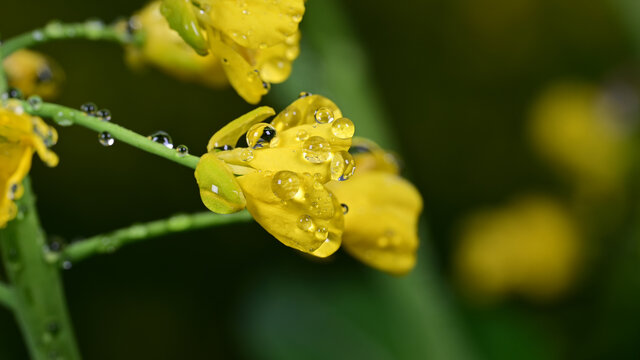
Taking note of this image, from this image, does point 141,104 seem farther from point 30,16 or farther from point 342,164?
point 342,164

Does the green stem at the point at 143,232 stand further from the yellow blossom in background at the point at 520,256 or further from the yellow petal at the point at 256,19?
the yellow blossom in background at the point at 520,256

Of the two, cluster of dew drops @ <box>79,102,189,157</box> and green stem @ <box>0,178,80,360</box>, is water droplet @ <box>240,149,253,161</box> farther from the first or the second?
green stem @ <box>0,178,80,360</box>

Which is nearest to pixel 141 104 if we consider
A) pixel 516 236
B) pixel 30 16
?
pixel 30 16

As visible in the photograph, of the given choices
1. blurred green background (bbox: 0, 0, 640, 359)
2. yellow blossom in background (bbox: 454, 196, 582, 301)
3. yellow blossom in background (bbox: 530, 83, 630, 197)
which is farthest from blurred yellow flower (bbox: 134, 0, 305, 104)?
yellow blossom in background (bbox: 530, 83, 630, 197)

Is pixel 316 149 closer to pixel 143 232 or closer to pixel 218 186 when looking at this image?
pixel 218 186

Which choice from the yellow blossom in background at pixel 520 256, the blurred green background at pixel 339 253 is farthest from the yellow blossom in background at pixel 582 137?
the yellow blossom in background at pixel 520 256

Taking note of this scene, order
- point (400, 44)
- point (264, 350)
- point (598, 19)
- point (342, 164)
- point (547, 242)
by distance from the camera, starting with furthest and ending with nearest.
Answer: point (598, 19) < point (400, 44) < point (547, 242) < point (264, 350) < point (342, 164)

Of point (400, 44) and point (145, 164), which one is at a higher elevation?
point (400, 44)


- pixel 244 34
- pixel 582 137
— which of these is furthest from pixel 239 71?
pixel 582 137
